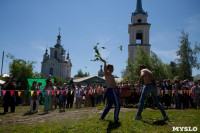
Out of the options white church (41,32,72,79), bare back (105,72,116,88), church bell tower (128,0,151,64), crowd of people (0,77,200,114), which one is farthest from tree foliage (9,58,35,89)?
white church (41,32,72,79)

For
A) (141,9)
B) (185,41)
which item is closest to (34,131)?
(185,41)

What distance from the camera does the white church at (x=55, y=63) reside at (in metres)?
83.1

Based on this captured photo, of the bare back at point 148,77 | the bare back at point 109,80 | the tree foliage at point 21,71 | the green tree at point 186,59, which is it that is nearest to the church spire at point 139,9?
the green tree at point 186,59

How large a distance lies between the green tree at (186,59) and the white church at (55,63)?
6584 centimetres

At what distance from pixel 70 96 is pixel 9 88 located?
15.8 ft

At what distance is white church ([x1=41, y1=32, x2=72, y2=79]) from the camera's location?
273ft

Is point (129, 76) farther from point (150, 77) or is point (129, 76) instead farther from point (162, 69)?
point (150, 77)

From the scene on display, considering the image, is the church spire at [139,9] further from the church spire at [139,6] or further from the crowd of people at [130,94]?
the crowd of people at [130,94]

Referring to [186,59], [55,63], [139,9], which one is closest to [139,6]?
[139,9]

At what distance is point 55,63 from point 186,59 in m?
67.9

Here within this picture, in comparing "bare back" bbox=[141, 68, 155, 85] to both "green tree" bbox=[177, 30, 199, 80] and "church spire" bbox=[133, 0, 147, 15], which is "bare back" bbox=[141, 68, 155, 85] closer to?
"green tree" bbox=[177, 30, 199, 80]

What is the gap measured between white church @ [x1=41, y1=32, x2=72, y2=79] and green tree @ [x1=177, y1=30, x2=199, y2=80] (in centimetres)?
6584

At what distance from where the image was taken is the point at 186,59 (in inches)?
1036

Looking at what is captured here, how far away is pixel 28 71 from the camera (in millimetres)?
23562
